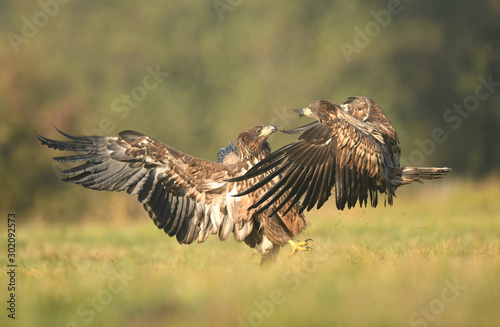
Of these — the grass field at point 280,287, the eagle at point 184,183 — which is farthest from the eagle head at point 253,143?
the grass field at point 280,287

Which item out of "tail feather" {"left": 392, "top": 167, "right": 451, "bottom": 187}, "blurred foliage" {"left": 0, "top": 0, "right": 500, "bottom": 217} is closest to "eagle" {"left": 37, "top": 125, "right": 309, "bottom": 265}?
"tail feather" {"left": 392, "top": 167, "right": 451, "bottom": 187}

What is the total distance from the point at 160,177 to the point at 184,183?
24 cm

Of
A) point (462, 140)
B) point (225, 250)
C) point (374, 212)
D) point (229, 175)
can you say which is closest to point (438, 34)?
point (462, 140)

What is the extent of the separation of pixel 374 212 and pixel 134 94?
10047mm

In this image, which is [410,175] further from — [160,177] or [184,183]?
[160,177]

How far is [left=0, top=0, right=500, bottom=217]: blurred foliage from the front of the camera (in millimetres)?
20078

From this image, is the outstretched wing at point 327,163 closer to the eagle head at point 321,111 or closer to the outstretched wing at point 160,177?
the eagle head at point 321,111

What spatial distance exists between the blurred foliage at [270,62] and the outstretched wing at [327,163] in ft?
38.2

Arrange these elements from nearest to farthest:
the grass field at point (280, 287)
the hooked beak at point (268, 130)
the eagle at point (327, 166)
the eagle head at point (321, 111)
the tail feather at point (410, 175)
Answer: the grass field at point (280, 287), the eagle at point (327, 166), the tail feather at point (410, 175), the eagle head at point (321, 111), the hooked beak at point (268, 130)

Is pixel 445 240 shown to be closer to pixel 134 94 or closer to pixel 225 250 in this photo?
pixel 225 250

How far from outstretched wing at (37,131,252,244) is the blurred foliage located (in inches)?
407

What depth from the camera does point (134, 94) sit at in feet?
68.4

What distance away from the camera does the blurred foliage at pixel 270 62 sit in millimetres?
20078

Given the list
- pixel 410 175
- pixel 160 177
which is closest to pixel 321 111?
pixel 410 175
